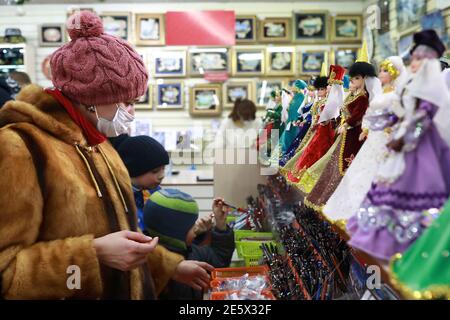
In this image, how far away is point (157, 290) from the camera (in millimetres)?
1516

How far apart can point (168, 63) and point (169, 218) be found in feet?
12.1

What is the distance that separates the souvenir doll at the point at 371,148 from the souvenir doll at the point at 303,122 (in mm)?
673

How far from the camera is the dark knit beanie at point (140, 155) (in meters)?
1.54

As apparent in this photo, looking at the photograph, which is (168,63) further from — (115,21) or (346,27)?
(346,27)

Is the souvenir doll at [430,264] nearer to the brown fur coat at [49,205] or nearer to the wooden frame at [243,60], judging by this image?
the brown fur coat at [49,205]

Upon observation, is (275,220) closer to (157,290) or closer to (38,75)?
(157,290)

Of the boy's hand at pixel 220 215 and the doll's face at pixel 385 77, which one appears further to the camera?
the boy's hand at pixel 220 215

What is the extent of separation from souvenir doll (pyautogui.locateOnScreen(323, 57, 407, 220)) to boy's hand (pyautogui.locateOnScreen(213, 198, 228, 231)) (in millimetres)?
749

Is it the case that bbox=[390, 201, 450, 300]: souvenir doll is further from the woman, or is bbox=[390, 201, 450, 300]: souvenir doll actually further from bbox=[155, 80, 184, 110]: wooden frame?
bbox=[155, 80, 184, 110]: wooden frame

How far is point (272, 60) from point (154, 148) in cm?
364

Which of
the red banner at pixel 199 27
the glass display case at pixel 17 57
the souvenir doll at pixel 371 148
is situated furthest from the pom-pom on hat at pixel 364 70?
the red banner at pixel 199 27

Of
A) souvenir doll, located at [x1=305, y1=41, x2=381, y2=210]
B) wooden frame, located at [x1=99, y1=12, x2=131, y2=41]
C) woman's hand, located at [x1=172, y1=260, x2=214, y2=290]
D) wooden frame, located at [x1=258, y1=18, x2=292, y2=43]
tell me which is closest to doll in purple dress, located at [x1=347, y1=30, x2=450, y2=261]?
souvenir doll, located at [x1=305, y1=41, x2=381, y2=210]

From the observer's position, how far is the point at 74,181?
1141 mm

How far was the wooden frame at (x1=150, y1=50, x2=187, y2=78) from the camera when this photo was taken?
5055 mm
